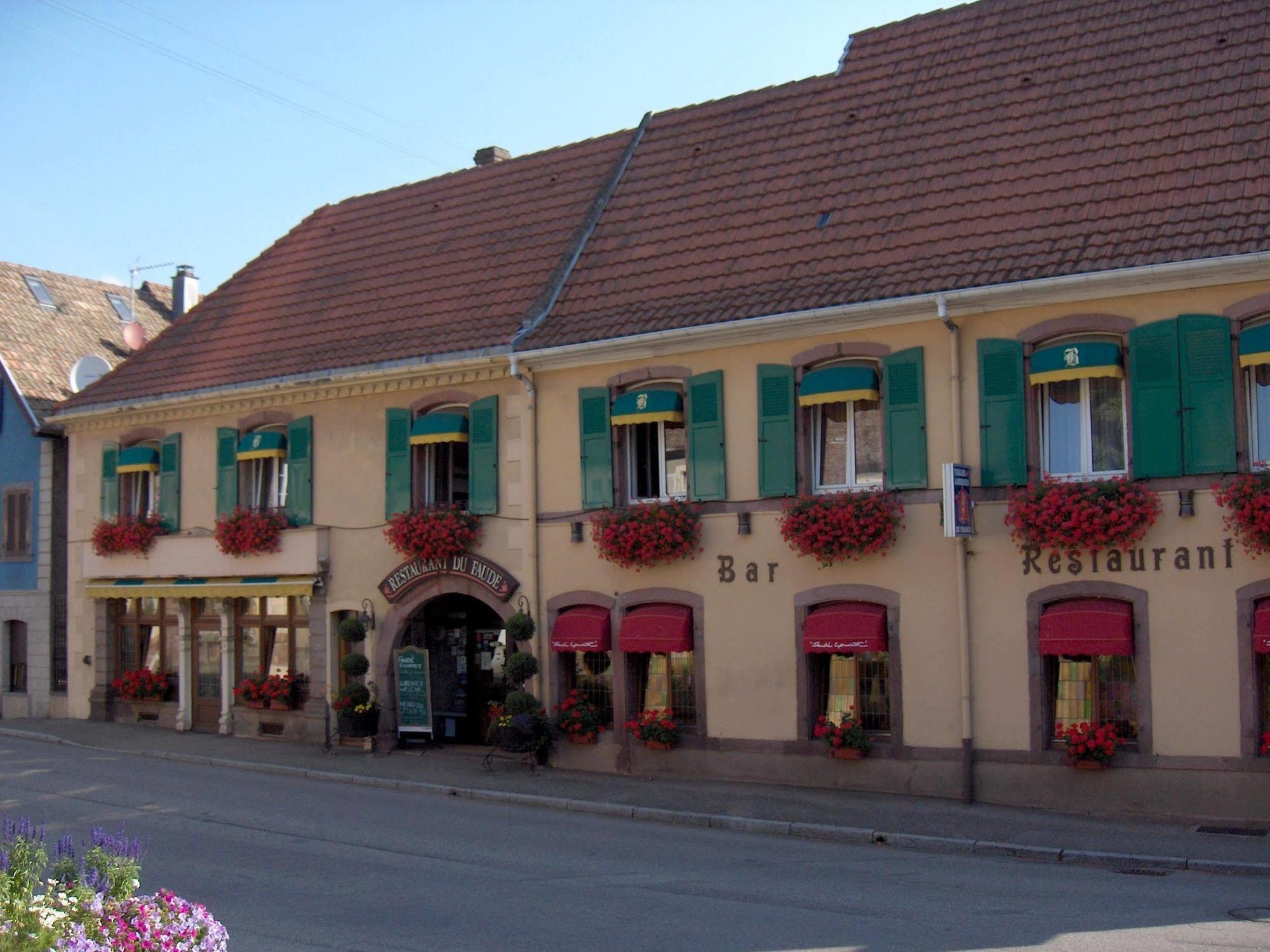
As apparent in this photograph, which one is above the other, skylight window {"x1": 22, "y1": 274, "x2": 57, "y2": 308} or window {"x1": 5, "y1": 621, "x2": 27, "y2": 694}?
skylight window {"x1": 22, "y1": 274, "x2": 57, "y2": 308}

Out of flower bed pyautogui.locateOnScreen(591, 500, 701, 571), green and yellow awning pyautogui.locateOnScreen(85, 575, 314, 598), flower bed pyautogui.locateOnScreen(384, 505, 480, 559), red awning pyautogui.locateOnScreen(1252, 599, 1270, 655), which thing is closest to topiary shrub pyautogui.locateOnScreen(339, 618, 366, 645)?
green and yellow awning pyautogui.locateOnScreen(85, 575, 314, 598)

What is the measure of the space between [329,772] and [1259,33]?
50.0 feet

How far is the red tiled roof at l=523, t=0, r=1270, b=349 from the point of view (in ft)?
52.2

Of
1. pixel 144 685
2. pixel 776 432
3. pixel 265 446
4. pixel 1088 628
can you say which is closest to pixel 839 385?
pixel 776 432

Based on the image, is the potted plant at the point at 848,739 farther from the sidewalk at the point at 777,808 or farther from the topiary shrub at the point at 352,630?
the topiary shrub at the point at 352,630

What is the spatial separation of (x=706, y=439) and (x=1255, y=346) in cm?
669

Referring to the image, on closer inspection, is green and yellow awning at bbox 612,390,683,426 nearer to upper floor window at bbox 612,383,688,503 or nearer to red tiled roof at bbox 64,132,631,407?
upper floor window at bbox 612,383,688,503

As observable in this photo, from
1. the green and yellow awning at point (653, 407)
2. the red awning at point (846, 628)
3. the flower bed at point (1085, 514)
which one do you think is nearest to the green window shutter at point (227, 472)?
the green and yellow awning at point (653, 407)

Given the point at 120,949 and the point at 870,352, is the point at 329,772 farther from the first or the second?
the point at 120,949

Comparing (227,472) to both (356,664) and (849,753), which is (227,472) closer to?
(356,664)

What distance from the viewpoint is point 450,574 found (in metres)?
20.7

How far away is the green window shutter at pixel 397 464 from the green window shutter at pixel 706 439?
16.2 feet

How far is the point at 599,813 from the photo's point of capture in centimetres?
1652

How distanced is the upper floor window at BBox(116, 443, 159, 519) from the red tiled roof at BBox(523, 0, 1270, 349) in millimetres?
9030
